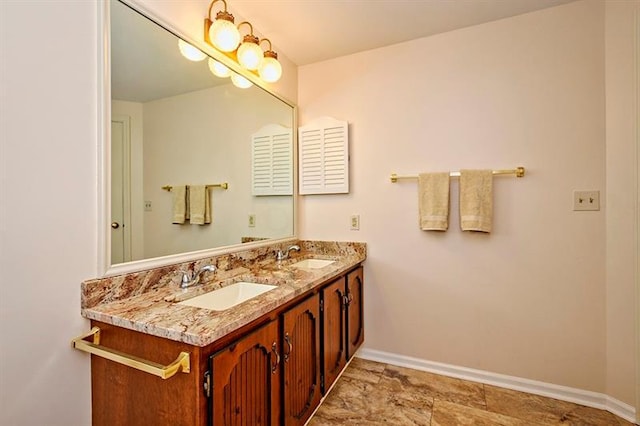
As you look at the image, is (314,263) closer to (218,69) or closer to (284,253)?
(284,253)

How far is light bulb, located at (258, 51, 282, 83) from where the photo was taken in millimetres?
1869

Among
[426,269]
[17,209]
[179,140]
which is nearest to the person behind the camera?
[17,209]

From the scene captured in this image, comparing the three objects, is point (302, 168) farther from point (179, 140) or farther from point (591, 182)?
point (591, 182)

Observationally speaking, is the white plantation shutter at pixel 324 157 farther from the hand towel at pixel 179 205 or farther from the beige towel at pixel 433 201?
the hand towel at pixel 179 205

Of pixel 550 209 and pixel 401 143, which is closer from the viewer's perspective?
pixel 550 209

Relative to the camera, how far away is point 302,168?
7.86 ft

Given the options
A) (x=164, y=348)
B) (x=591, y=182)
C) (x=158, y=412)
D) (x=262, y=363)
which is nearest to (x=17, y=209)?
(x=164, y=348)

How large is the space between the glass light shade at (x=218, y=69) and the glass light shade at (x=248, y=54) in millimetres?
100

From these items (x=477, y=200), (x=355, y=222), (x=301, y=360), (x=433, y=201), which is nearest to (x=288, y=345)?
(x=301, y=360)

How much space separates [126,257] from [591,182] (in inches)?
95.2

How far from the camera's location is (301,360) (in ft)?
4.49

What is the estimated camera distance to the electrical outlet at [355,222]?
2256mm

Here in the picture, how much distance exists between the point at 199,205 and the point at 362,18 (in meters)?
1.51

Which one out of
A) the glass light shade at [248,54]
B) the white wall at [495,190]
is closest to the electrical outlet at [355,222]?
the white wall at [495,190]
